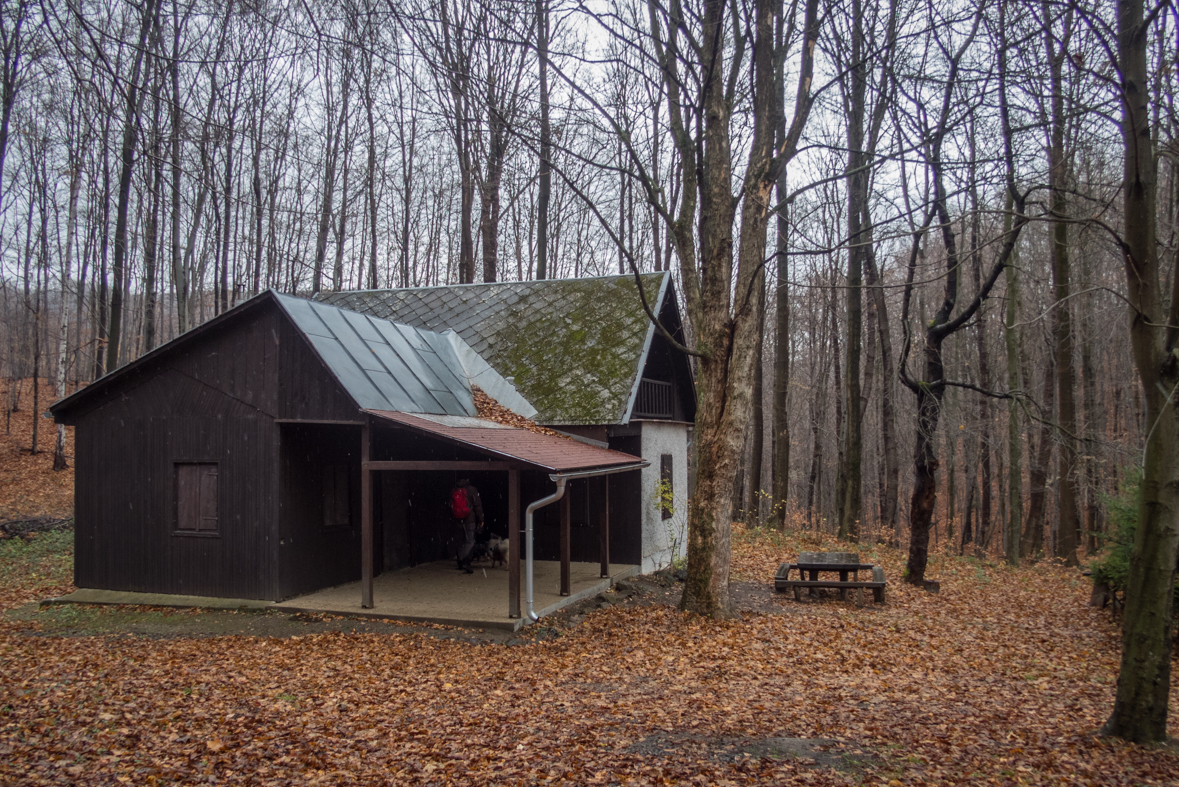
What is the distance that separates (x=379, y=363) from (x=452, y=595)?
373 cm

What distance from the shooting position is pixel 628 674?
26.5 feet

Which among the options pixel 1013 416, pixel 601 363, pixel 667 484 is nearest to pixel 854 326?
pixel 1013 416

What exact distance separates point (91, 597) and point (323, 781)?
862cm

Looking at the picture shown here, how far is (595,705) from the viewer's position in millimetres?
6766

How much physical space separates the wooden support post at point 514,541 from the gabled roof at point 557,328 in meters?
3.57

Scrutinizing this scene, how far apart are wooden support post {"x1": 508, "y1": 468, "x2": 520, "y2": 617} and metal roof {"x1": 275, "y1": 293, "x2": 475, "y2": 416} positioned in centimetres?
234

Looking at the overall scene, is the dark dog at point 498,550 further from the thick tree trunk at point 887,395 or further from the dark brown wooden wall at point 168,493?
the thick tree trunk at point 887,395

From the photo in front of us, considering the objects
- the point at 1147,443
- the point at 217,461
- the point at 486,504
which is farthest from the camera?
the point at 486,504

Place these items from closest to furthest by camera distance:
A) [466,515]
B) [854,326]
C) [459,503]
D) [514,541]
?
[514,541]
[459,503]
[466,515]
[854,326]

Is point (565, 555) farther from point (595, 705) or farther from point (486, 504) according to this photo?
point (595, 705)

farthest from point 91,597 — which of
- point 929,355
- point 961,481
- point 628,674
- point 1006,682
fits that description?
point 961,481

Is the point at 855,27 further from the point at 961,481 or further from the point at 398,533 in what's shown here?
the point at 961,481

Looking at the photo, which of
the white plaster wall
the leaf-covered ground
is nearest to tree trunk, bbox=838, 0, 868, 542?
Result: the white plaster wall

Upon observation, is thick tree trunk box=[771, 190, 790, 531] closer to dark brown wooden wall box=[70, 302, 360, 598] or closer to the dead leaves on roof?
the dead leaves on roof
